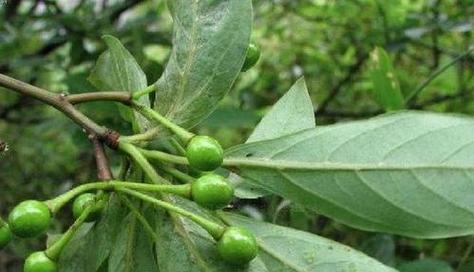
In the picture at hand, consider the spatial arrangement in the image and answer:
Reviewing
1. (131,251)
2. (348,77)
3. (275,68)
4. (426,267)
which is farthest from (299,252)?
(275,68)

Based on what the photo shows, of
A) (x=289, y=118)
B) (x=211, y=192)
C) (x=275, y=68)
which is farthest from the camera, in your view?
(x=275, y=68)

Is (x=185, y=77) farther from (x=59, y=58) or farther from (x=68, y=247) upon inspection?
(x=59, y=58)

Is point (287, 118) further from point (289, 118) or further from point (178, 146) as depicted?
point (178, 146)

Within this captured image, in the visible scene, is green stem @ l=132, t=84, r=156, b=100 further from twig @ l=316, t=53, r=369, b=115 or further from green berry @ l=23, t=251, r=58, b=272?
twig @ l=316, t=53, r=369, b=115

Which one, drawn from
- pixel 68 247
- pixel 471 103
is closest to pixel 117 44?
pixel 68 247

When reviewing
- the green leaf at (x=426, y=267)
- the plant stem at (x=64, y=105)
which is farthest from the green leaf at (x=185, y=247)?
the green leaf at (x=426, y=267)

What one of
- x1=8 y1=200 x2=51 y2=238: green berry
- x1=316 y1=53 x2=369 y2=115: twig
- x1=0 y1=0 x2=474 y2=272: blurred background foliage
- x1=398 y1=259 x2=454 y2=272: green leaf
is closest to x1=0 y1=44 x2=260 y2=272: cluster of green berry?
x1=8 y1=200 x2=51 y2=238: green berry
